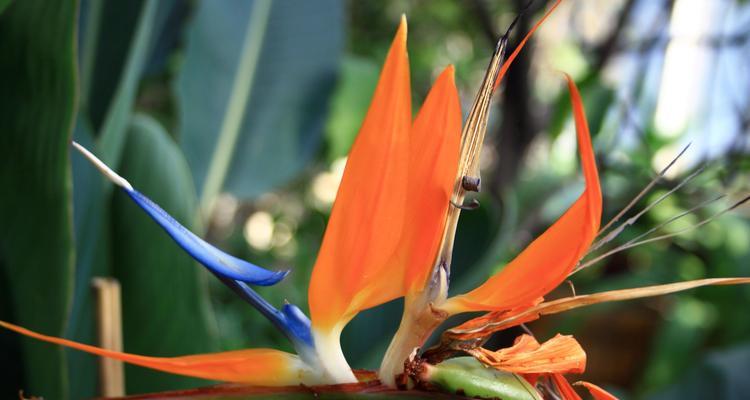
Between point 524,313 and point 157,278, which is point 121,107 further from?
point 524,313

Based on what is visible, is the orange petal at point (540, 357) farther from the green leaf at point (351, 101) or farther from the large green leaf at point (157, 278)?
the green leaf at point (351, 101)

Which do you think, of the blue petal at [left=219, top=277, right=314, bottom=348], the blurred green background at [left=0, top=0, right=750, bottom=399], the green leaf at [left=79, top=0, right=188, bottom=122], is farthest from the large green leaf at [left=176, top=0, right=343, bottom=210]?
the blue petal at [left=219, top=277, right=314, bottom=348]

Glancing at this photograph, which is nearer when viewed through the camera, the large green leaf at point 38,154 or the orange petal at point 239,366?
the orange petal at point 239,366

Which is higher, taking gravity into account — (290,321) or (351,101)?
(351,101)

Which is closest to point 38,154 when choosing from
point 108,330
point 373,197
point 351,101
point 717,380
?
point 108,330

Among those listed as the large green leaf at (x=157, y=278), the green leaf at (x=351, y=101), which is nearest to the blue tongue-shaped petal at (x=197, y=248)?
the large green leaf at (x=157, y=278)

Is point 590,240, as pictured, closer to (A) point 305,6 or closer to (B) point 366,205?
(B) point 366,205

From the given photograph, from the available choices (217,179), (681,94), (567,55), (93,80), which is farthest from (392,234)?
(567,55)

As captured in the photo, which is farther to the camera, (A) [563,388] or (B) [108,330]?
(B) [108,330]
